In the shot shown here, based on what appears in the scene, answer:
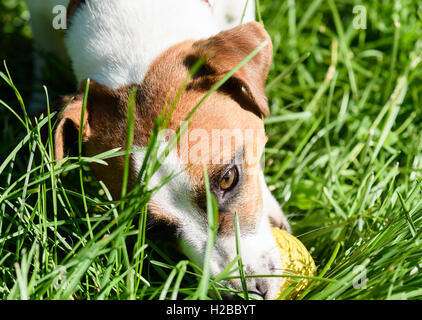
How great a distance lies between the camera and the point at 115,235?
2.24m

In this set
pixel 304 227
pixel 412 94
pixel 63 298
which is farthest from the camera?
pixel 412 94

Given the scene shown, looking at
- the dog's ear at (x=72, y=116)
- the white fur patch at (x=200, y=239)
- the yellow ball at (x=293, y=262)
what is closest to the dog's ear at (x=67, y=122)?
the dog's ear at (x=72, y=116)

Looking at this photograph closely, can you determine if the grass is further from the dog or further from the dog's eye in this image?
the dog's eye

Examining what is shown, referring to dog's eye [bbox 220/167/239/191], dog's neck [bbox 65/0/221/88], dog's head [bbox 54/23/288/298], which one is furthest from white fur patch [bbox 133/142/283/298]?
dog's neck [bbox 65/0/221/88]

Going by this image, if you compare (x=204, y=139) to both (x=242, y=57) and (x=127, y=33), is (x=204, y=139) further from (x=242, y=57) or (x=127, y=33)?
(x=127, y=33)

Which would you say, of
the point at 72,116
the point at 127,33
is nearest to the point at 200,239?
the point at 72,116

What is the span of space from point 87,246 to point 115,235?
15 cm

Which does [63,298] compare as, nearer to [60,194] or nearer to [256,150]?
[60,194]

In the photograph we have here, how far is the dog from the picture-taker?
2.45 m

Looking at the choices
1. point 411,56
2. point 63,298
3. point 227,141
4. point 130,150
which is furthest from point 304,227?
point 411,56

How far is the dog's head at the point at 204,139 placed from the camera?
2.43m

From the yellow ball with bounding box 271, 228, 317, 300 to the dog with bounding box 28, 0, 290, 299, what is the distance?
2.0 inches

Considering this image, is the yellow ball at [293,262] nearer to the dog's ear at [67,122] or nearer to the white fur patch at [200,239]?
the white fur patch at [200,239]

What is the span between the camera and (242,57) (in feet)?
8.45
